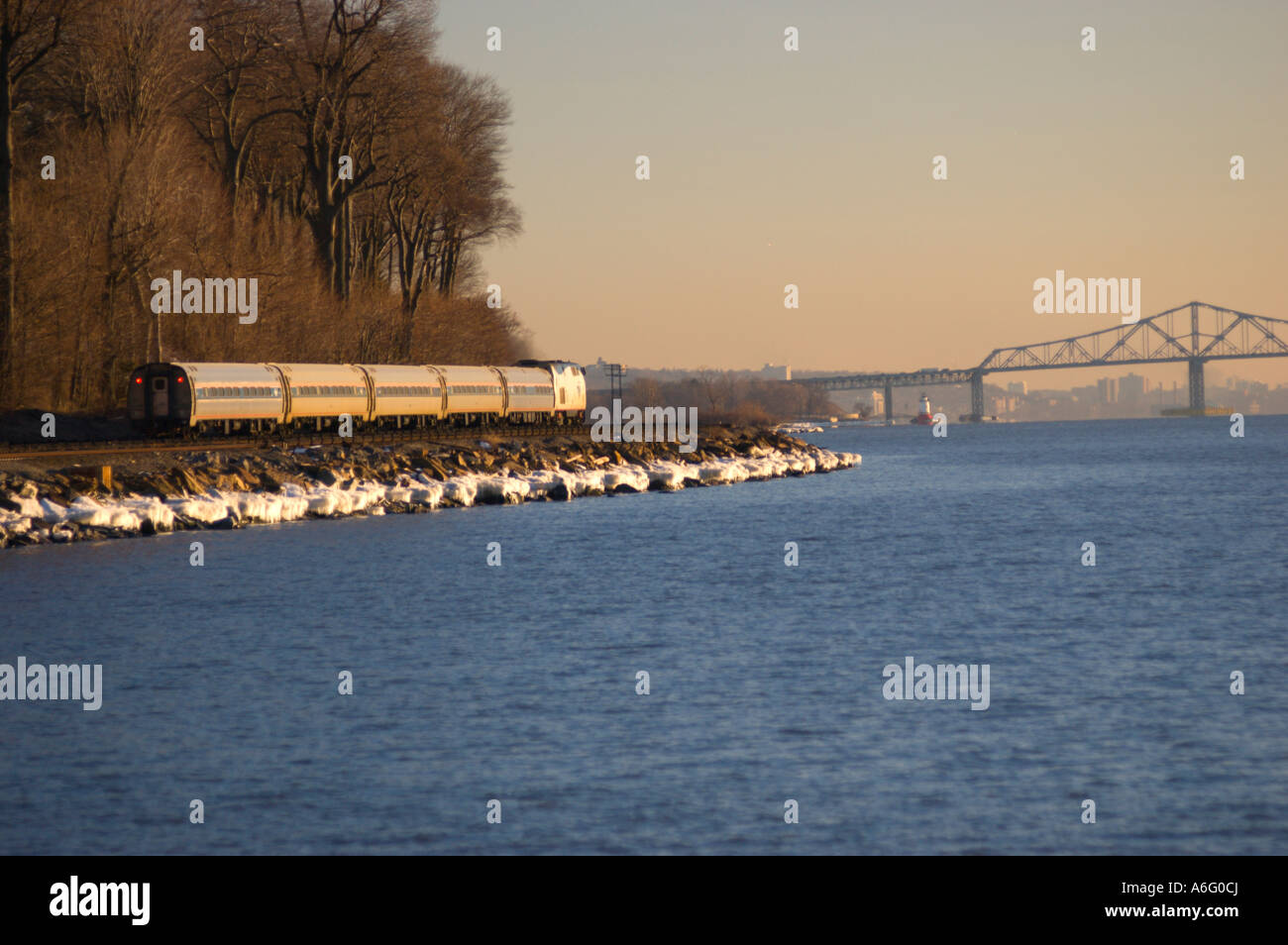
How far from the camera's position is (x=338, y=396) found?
55.0 m

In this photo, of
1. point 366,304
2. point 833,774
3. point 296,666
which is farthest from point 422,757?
point 366,304

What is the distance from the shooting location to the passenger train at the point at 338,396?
152ft

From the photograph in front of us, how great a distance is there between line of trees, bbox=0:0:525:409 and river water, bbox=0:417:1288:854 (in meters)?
16.7

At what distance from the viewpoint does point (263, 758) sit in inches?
529

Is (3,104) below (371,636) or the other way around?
the other way around

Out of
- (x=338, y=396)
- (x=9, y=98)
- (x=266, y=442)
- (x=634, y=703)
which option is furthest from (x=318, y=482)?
(x=634, y=703)

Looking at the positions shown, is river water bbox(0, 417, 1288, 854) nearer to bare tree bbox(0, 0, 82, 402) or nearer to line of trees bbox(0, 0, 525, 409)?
bare tree bbox(0, 0, 82, 402)

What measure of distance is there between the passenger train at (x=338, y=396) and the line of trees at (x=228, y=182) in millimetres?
3178

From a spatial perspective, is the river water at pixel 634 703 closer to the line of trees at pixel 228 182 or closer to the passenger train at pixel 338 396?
the passenger train at pixel 338 396

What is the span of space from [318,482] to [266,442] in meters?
Result: 3.91

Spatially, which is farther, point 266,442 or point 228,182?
point 228,182

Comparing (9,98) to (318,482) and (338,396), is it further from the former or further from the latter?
(338,396)
